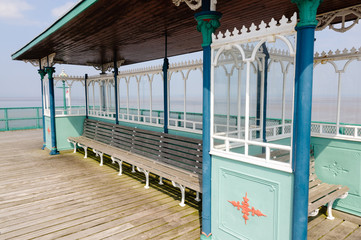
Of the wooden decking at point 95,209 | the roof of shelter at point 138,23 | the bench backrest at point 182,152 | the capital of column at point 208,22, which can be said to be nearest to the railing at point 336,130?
the wooden decking at point 95,209

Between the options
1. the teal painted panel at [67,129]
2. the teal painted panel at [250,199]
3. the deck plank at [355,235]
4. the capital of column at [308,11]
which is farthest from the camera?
the teal painted panel at [67,129]

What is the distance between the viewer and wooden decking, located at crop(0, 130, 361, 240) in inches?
150

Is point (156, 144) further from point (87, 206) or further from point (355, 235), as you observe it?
point (355, 235)

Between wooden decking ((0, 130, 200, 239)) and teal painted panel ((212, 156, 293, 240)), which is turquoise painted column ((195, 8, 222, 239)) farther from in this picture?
wooden decking ((0, 130, 200, 239))

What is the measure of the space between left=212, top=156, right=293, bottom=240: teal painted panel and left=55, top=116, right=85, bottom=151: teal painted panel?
26.2ft

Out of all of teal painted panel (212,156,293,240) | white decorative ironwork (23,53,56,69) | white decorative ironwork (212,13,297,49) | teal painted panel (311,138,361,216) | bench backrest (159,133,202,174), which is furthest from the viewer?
white decorative ironwork (23,53,56,69)

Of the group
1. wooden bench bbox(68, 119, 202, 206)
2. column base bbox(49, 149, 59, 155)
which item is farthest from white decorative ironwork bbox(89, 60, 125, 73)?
column base bbox(49, 149, 59, 155)

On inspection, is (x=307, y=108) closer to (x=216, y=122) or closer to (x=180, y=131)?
(x=216, y=122)

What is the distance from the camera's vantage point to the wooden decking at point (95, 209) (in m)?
3.82

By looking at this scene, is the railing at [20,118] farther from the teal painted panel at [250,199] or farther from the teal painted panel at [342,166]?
the teal painted panel at [342,166]

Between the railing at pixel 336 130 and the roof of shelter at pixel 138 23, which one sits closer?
the roof of shelter at pixel 138 23

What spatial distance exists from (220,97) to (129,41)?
13.4ft

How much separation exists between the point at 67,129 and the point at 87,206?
5.88m

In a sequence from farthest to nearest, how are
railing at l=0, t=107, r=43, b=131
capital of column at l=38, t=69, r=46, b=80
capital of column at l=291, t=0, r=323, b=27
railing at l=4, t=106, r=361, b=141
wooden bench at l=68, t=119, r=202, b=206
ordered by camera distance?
railing at l=0, t=107, r=43, b=131
capital of column at l=38, t=69, r=46, b=80
wooden bench at l=68, t=119, r=202, b=206
railing at l=4, t=106, r=361, b=141
capital of column at l=291, t=0, r=323, b=27
